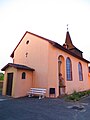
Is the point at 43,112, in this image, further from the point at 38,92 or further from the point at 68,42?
the point at 68,42

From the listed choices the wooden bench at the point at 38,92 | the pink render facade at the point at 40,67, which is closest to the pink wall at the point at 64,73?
the pink render facade at the point at 40,67

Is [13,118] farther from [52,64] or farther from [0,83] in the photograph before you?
[0,83]

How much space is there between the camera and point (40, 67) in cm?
1409

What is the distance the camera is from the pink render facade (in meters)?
13.2

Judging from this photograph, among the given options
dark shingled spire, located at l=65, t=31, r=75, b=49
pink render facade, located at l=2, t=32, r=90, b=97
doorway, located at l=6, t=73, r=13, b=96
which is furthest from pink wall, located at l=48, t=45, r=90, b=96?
dark shingled spire, located at l=65, t=31, r=75, b=49

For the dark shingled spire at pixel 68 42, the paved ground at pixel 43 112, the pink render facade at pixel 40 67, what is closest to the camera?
the paved ground at pixel 43 112

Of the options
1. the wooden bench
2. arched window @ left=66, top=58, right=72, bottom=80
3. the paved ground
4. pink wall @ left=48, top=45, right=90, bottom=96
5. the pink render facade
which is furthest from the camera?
arched window @ left=66, top=58, right=72, bottom=80

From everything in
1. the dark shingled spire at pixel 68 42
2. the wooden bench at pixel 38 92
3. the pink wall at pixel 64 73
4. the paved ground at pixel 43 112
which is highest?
the dark shingled spire at pixel 68 42

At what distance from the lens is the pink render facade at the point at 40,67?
Result: 43.2 ft

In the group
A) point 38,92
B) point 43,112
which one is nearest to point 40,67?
point 38,92

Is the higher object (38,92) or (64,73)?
(64,73)

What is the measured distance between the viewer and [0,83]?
2014 centimetres

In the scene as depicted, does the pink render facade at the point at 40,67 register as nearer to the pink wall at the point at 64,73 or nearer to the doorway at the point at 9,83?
the pink wall at the point at 64,73

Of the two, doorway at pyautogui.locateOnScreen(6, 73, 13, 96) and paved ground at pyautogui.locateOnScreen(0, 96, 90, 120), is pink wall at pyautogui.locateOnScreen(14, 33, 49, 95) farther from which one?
paved ground at pyautogui.locateOnScreen(0, 96, 90, 120)
